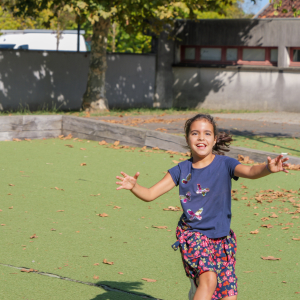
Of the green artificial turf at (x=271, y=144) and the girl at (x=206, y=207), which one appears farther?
the green artificial turf at (x=271, y=144)

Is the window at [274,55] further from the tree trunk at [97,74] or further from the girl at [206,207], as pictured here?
the girl at [206,207]

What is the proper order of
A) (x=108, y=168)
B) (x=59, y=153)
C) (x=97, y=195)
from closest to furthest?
1. (x=97, y=195)
2. (x=108, y=168)
3. (x=59, y=153)

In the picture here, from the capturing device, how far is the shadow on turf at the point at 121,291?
13.3 ft

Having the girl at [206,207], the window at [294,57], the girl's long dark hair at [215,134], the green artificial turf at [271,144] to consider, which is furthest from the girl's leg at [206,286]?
the window at [294,57]

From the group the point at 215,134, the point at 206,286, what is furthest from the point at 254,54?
the point at 206,286

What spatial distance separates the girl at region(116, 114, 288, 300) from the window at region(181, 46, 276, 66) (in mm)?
17685

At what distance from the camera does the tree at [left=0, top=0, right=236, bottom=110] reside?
1453 cm

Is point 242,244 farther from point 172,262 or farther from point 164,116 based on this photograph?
point 164,116

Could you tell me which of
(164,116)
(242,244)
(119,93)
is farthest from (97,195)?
(119,93)

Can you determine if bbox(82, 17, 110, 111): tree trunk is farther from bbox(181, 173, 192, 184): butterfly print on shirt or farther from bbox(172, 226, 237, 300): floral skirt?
bbox(172, 226, 237, 300): floral skirt

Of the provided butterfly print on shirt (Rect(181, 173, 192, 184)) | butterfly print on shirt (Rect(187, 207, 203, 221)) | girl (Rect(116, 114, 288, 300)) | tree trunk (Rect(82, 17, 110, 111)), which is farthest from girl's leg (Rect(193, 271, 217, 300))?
tree trunk (Rect(82, 17, 110, 111))

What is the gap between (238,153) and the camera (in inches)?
372

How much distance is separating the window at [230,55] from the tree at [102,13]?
3.10m

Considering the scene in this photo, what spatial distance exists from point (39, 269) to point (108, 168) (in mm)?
4847
